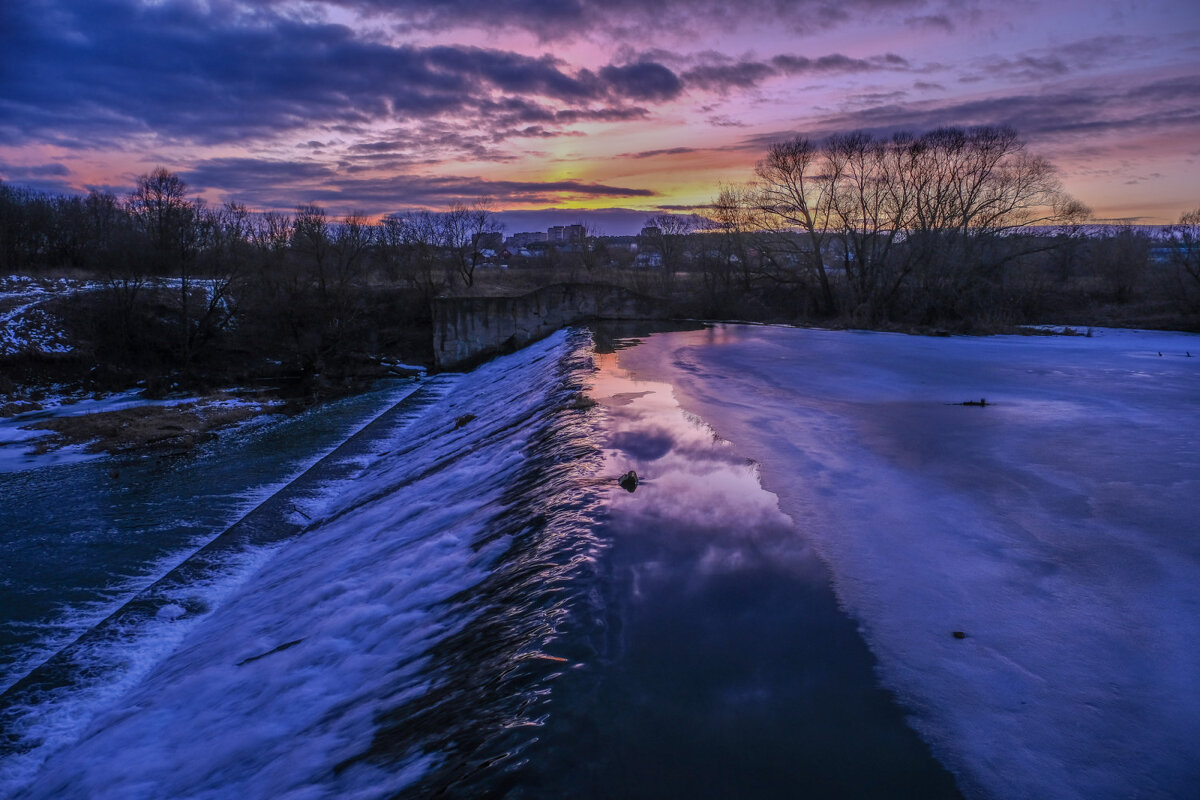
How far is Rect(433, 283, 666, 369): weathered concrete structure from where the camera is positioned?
90.7 ft

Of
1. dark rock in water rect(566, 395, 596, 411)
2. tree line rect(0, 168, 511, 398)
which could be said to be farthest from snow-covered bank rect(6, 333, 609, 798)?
tree line rect(0, 168, 511, 398)

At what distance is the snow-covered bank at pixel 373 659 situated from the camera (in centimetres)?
338

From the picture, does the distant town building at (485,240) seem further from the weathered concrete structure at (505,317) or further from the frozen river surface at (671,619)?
the frozen river surface at (671,619)

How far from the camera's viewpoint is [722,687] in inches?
133

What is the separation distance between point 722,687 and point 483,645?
4.57ft

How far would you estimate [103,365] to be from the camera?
2656cm

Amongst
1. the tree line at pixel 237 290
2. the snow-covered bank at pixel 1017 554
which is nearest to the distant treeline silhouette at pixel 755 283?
the tree line at pixel 237 290

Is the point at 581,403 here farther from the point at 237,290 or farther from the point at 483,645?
the point at 237,290

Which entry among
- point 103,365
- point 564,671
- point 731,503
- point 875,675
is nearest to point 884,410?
point 731,503

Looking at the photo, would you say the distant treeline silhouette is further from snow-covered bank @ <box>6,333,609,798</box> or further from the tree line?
snow-covered bank @ <box>6,333,609,798</box>

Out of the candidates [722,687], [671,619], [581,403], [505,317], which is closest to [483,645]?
[671,619]

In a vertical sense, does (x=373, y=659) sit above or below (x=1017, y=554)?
below

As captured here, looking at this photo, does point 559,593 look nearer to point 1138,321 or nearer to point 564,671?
point 564,671

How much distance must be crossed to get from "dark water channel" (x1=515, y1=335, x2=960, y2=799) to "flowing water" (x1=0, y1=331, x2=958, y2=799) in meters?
0.01
